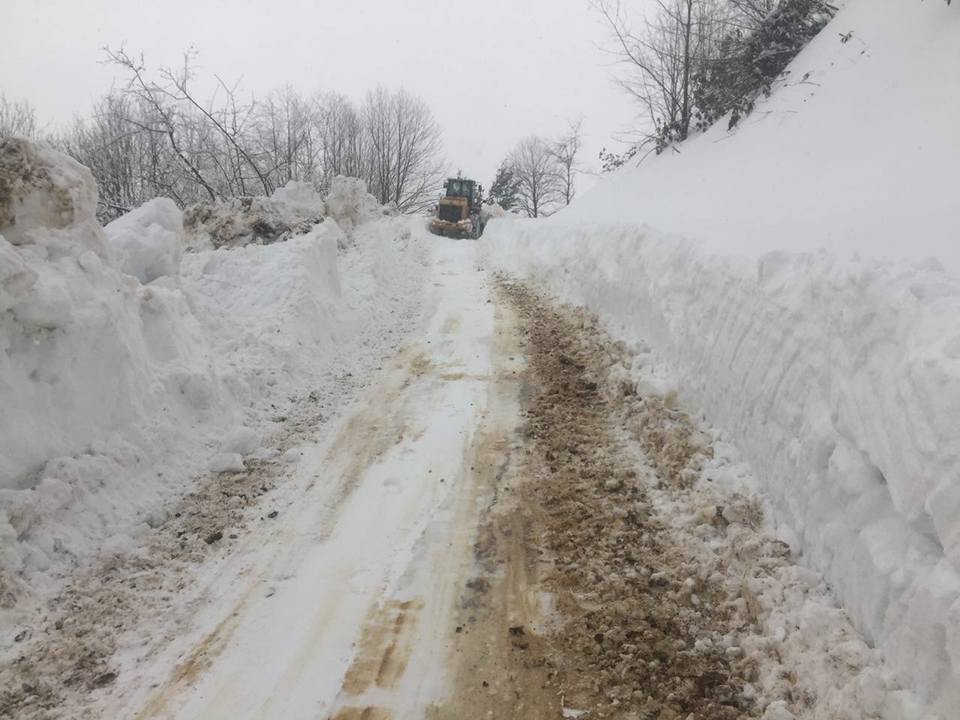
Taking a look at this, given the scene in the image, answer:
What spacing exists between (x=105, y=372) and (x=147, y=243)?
3093mm

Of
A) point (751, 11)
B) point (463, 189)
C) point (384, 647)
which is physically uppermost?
point (751, 11)

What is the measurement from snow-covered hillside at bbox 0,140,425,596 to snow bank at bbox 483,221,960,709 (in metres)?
4.67

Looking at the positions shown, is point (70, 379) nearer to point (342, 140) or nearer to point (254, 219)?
point (254, 219)

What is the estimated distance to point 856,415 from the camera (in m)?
3.68

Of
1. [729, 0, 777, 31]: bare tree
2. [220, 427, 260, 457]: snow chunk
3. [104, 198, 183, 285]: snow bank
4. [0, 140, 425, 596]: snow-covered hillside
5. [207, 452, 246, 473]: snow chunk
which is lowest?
[207, 452, 246, 473]: snow chunk

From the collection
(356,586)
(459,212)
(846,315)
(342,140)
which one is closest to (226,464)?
(356,586)

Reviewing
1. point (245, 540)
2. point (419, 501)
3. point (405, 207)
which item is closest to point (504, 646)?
point (419, 501)

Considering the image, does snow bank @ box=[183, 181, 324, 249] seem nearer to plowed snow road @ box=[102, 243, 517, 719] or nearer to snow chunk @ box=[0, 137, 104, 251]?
snow chunk @ box=[0, 137, 104, 251]

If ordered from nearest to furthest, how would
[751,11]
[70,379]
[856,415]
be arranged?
1. [856,415]
2. [70,379]
3. [751,11]

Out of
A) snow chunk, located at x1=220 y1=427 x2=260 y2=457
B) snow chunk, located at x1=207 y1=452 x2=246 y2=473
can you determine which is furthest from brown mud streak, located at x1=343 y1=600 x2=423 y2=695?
snow chunk, located at x1=220 y1=427 x2=260 y2=457

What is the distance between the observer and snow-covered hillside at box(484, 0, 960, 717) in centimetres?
296

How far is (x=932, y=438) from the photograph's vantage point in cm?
297

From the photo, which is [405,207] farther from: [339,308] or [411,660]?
[411,660]

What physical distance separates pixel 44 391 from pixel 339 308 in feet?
20.2
